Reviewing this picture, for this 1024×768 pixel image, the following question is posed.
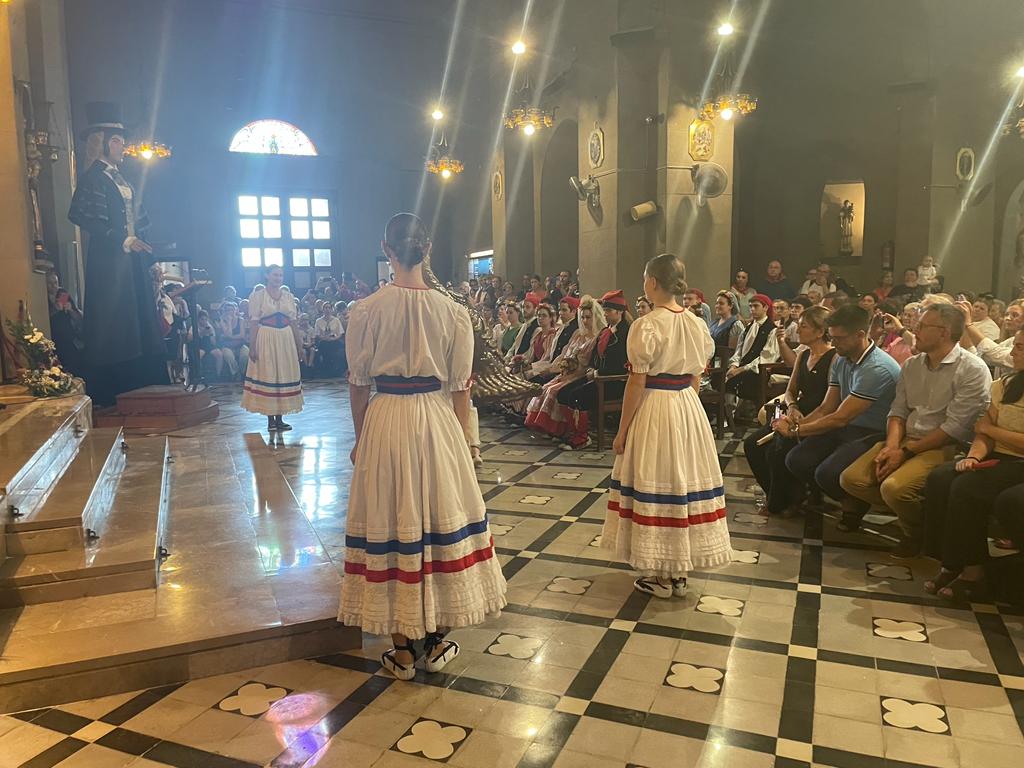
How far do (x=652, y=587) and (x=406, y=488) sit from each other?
156 cm

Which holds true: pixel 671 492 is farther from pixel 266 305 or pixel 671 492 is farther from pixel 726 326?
pixel 726 326

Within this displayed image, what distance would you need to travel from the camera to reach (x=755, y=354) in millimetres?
7902

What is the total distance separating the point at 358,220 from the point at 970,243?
13600mm

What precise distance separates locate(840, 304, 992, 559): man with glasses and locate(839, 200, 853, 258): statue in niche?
1099 cm

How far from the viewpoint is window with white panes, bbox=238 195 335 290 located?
18.4 metres

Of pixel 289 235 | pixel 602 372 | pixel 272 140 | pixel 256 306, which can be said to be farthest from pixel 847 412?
pixel 272 140

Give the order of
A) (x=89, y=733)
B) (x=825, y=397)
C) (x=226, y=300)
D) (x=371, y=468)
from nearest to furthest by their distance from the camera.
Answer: (x=89, y=733), (x=371, y=468), (x=825, y=397), (x=226, y=300)

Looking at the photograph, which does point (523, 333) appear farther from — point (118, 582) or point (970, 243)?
point (970, 243)

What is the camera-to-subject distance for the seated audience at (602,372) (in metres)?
7.10

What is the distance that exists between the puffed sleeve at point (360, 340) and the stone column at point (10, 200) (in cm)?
584

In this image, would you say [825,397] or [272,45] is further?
[272,45]

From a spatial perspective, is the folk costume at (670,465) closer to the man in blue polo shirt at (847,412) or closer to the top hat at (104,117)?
the man in blue polo shirt at (847,412)

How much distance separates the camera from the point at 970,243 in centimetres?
1236

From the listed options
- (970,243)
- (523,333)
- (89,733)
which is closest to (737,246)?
(970,243)
